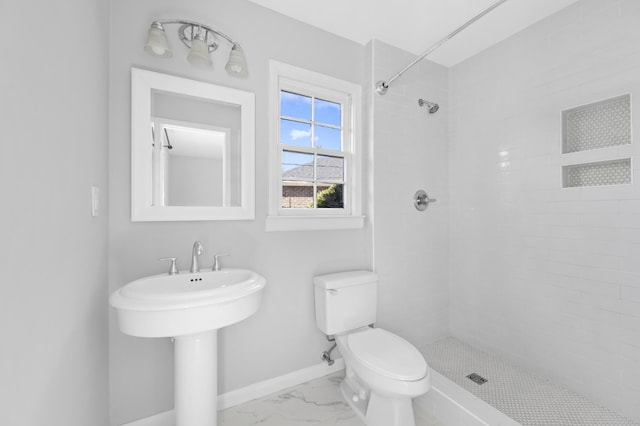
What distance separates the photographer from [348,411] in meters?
1.65

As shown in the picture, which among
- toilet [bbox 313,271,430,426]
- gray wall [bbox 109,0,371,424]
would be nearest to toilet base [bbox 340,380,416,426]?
toilet [bbox 313,271,430,426]

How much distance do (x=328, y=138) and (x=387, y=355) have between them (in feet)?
5.00

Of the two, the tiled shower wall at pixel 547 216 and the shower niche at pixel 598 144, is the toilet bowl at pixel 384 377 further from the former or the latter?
the shower niche at pixel 598 144

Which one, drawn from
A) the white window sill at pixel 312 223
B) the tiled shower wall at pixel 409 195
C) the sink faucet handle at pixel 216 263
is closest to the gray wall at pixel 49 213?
the sink faucet handle at pixel 216 263

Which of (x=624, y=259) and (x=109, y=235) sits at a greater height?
(x=109, y=235)

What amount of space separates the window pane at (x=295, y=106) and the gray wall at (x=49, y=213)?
Answer: 1016mm

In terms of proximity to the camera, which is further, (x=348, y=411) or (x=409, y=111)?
(x=409, y=111)

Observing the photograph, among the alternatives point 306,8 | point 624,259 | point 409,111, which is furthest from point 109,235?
point 624,259

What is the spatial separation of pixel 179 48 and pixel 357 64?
1.28 m

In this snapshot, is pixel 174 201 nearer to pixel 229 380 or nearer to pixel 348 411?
pixel 229 380

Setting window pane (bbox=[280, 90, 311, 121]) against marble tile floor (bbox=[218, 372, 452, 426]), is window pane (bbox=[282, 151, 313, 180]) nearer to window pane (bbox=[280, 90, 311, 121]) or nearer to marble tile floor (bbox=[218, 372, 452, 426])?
window pane (bbox=[280, 90, 311, 121])

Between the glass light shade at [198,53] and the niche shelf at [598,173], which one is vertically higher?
the glass light shade at [198,53]

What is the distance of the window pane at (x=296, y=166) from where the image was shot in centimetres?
190

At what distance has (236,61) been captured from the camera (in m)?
1.57
